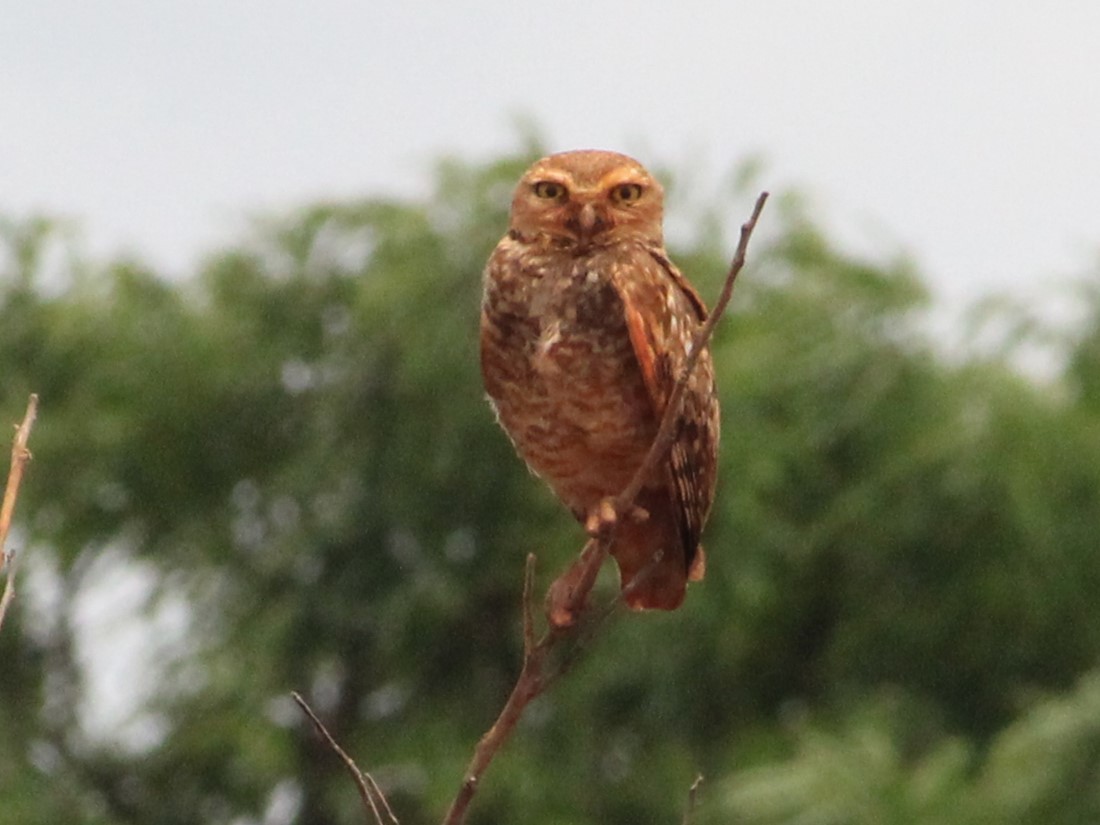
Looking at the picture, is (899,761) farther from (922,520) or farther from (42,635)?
(42,635)

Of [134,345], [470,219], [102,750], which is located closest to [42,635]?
[102,750]

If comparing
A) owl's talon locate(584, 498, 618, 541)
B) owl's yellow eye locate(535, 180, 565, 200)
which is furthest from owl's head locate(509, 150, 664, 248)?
owl's talon locate(584, 498, 618, 541)

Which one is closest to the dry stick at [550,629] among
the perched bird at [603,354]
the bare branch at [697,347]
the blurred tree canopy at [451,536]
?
the bare branch at [697,347]

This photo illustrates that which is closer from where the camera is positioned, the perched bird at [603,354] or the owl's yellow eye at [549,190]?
the perched bird at [603,354]

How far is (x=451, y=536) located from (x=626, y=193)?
11630 mm

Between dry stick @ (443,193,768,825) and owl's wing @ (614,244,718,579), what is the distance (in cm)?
101

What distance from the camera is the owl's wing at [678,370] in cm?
447

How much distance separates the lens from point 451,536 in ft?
53.4

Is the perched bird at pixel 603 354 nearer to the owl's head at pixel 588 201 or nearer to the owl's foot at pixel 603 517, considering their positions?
the owl's head at pixel 588 201

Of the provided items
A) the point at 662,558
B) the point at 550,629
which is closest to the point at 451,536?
the point at 662,558

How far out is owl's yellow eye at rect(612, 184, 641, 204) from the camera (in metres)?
4.72

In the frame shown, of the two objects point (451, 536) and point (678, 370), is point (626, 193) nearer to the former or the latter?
point (678, 370)

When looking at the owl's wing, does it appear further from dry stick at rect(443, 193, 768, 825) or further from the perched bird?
dry stick at rect(443, 193, 768, 825)

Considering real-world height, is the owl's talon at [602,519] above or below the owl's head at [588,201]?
below
